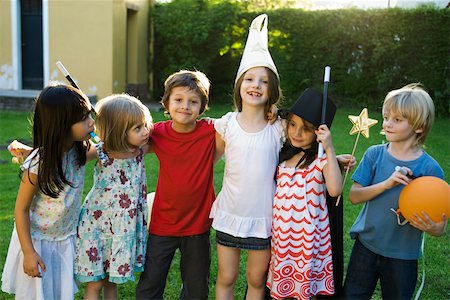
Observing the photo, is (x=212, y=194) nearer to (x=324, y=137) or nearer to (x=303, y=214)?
(x=303, y=214)

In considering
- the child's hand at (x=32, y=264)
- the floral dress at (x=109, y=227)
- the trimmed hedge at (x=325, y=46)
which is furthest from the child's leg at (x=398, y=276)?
the trimmed hedge at (x=325, y=46)

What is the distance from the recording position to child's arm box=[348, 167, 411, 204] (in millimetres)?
2758

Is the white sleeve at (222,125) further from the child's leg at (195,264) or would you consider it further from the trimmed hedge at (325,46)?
the trimmed hedge at (325,46)

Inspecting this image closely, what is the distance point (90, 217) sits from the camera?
3.01 meters

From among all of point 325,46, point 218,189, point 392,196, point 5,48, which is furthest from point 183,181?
point 5,48

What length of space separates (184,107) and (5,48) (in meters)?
12.0

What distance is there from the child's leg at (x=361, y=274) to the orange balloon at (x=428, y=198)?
38 centimetres

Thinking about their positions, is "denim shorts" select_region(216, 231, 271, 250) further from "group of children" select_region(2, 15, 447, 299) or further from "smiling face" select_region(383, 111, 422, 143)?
"smiling face" select_region(383, 111, 422, 143)

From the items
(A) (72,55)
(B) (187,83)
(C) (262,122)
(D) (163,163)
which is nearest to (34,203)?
(D) (163,163)

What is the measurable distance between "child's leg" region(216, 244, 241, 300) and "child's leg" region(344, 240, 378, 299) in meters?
0.66

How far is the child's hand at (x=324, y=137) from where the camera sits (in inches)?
109

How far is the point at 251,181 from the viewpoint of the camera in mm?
2998

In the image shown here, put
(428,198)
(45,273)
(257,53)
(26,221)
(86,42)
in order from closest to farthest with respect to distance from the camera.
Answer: (428,198) → (26,221) → (45,273) → (257,53) → (86,42)

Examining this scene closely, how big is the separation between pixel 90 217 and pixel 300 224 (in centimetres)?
117
